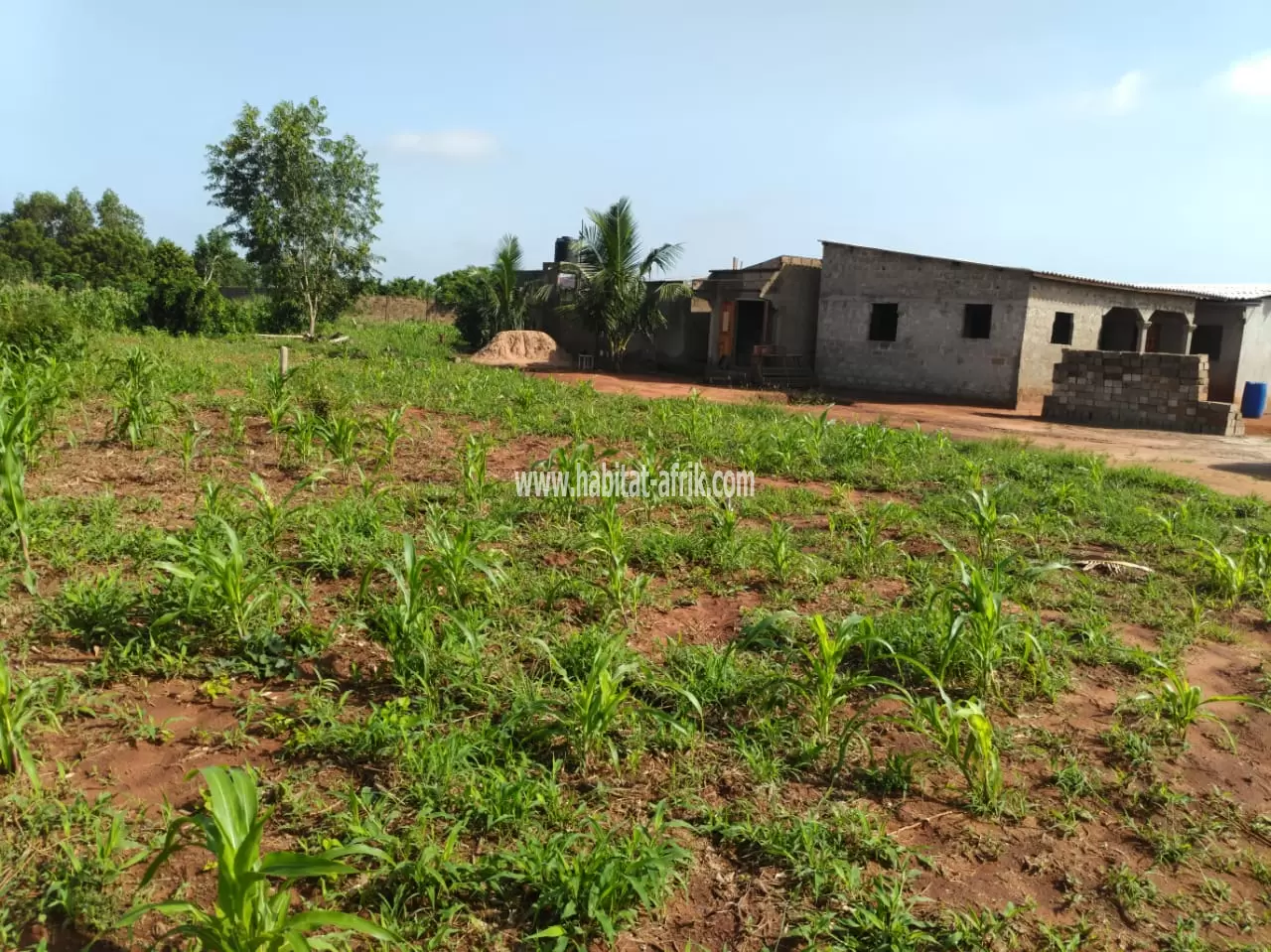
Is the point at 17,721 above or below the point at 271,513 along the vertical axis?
below

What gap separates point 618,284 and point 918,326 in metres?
7.70

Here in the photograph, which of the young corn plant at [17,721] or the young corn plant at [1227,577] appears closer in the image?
the young corn plant at [17,721]

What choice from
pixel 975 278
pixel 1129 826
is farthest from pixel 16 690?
pixel 975 278

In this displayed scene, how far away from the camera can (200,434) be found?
263 inches

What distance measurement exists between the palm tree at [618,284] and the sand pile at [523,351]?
145 centimetres

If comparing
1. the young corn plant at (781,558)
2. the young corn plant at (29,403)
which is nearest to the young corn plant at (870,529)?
the young corn plant at (781,558)

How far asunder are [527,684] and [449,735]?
48 centimetres

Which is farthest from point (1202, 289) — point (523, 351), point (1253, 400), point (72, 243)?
point (72, 243)

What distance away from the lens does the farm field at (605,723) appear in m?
2.39

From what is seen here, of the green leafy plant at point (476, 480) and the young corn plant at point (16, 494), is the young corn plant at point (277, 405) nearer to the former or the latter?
the green leafy plant at point (476, 480)

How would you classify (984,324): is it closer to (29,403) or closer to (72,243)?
(29,403)

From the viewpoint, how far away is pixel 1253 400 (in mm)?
18062

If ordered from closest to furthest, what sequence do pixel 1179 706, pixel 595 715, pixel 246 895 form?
pixel 246 895 → pixel 595 715 → pixel 1179 706

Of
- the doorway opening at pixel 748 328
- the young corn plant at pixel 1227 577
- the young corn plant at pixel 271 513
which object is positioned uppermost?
the doorway opening at pixel 748 328
